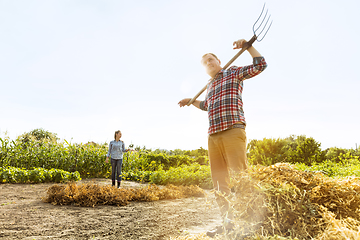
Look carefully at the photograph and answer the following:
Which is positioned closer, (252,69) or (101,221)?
(252,69)

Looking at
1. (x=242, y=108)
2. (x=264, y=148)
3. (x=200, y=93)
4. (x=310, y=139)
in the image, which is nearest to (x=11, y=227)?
(x=200, y=93)

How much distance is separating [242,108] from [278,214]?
49.6 inches

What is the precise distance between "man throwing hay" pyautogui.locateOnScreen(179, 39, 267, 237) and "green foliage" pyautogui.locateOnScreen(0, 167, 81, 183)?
7027 millimetres

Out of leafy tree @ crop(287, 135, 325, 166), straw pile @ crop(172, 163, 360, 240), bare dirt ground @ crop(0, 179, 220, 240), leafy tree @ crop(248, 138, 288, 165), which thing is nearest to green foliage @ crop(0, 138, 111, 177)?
bare dirt ground @ crop(0, 179, 220, 240)

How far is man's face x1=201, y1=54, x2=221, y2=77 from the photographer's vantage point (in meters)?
2.68

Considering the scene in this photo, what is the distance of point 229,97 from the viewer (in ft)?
7.78

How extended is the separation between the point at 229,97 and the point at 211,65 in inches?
21.3

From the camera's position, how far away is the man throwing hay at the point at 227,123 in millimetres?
2230

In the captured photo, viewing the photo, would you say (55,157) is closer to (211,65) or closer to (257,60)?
(211,65)

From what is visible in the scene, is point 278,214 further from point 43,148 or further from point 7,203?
point 43,148

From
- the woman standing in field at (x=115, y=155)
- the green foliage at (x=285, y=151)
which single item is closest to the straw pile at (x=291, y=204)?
the woman standing in field at (x=115, y=155)

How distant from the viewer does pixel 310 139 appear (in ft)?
28.1

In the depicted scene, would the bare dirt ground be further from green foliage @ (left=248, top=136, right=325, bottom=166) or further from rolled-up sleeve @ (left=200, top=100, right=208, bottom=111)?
green foliage @ (left=248, top=136, right=325, bottom=166)

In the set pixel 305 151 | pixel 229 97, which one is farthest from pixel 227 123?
pixel 305 151
